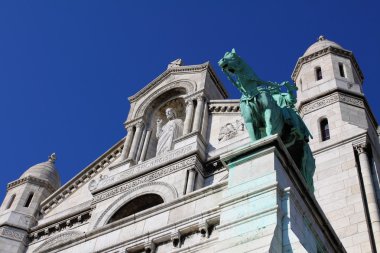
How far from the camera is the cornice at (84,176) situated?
81.6 ft

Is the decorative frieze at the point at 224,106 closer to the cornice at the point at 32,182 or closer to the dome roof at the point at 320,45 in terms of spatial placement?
the dome roof at the point at 320,45

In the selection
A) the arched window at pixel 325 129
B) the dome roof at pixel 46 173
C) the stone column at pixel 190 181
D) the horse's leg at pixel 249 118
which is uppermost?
the dome roof at pixel 46 173

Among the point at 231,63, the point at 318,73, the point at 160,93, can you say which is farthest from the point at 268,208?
the point at 160,93

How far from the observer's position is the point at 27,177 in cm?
2578

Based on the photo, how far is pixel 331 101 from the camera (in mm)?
20188

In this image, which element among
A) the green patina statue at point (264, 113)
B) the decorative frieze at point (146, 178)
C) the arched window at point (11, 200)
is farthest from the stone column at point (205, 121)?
the green patina statue at point (264, 113)

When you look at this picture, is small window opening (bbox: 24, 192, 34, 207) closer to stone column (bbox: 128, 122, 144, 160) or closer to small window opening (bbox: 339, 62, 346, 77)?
stone column (bbox: 128, 122, 144, 160)

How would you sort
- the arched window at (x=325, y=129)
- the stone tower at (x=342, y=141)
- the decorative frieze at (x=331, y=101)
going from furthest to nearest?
1. the decorative frieze at (x=331, y=101)
2. the arched window at (x=325, y=129)
3. the stone tower at (x=342, y=141)

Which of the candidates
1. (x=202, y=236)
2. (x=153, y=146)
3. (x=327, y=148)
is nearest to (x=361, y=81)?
(x=327, y=148)

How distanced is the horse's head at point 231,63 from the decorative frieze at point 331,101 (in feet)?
28.1

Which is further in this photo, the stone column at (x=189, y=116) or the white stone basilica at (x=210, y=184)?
the stone column at (x=189, y=116)

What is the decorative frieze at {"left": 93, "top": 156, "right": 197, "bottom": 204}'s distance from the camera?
20.9m

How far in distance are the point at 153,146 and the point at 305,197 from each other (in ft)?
47.9

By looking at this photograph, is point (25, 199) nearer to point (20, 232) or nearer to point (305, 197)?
point (20, 232)
